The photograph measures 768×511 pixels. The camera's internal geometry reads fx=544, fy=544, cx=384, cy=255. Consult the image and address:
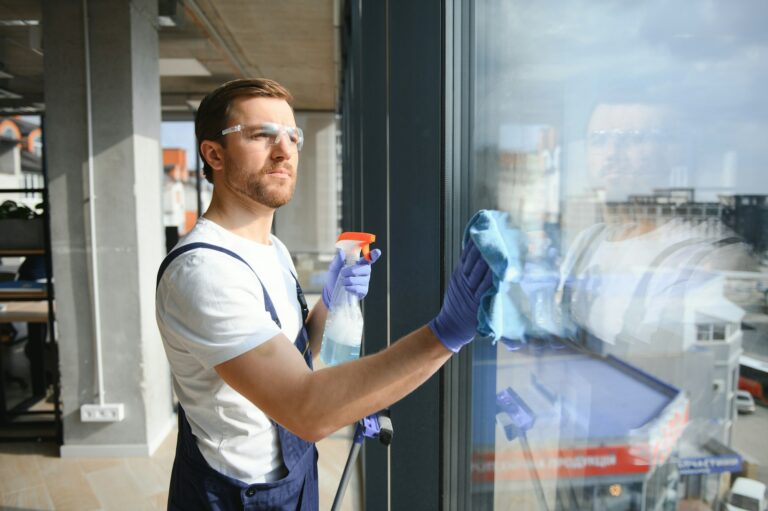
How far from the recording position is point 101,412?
3693 mm

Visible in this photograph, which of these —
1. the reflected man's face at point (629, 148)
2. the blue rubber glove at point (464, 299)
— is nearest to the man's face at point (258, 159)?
the blue rubber glove at point (464, 299)

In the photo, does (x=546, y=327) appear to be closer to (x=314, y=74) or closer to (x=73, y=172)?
(x=73, y=172)

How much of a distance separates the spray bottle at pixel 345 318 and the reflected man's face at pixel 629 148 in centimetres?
87

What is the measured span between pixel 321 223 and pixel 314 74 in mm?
3262

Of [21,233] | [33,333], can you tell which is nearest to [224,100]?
[21,233]

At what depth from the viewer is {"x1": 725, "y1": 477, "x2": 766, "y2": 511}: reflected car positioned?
30 centimetres

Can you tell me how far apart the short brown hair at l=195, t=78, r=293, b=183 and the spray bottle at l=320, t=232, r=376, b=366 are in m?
0.39

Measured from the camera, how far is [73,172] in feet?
11.8

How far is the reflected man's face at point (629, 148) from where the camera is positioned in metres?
0.37

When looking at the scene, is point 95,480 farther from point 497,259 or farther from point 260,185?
point 497,259

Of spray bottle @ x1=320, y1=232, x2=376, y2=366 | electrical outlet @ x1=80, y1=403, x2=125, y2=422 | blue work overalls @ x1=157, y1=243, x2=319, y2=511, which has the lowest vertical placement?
electrical outlet @ x1=80, y1=403, x2=125, y2=422

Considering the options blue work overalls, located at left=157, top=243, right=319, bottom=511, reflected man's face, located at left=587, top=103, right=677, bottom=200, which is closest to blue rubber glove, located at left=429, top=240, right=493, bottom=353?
reflected man's face, located at left=587, top=103, right=677, bottom=200

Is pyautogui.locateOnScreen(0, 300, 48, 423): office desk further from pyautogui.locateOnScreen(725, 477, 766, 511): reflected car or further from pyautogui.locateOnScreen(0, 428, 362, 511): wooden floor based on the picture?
pyautogui.locateOnScreen(725, 477, 766, 511): reflected car

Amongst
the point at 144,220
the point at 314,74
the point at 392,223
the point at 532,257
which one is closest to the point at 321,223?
the point at 314,74
